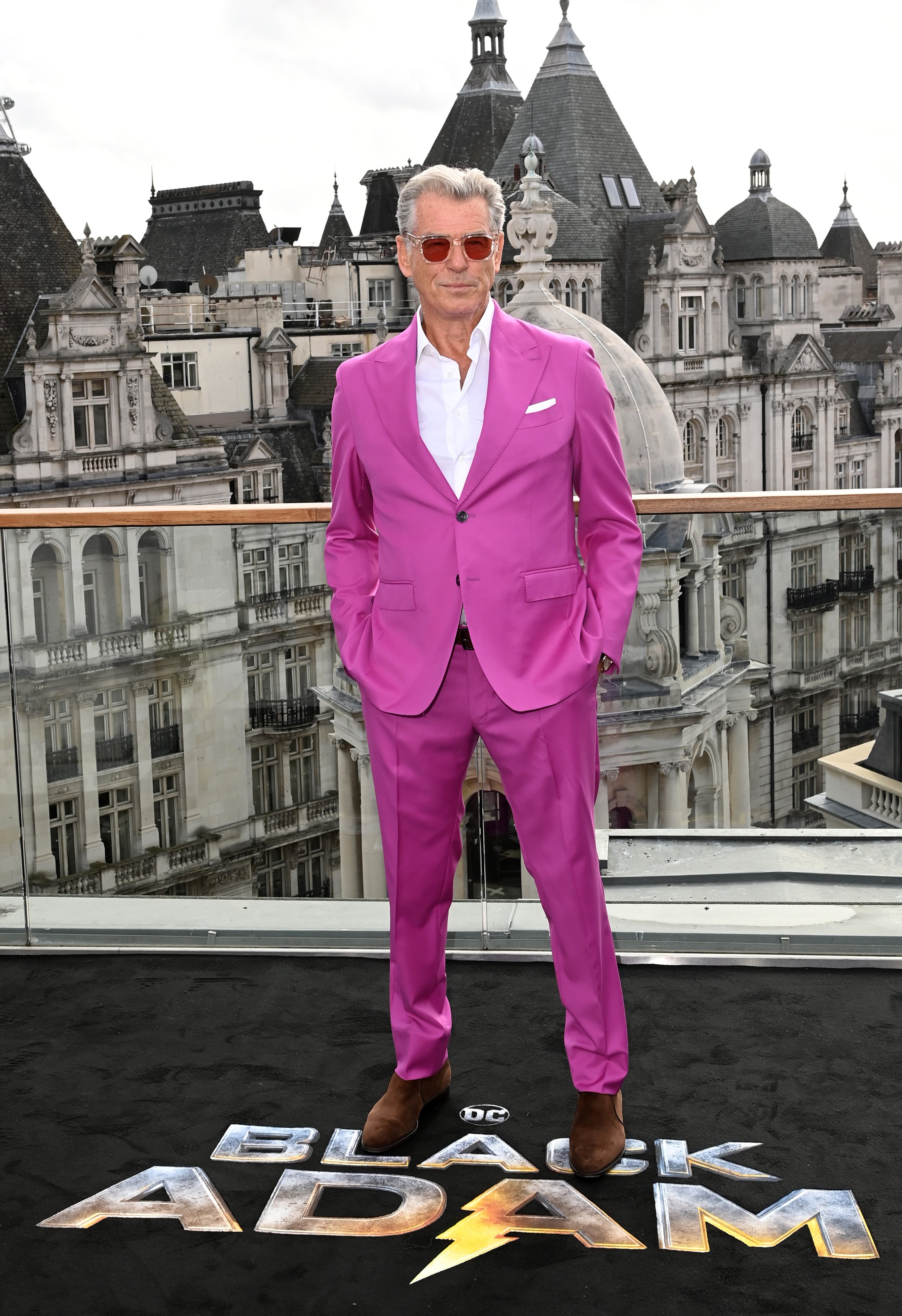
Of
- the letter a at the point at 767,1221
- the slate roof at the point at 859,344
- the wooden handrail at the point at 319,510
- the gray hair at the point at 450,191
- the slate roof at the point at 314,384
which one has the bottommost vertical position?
the letter a at the point at 767,1221

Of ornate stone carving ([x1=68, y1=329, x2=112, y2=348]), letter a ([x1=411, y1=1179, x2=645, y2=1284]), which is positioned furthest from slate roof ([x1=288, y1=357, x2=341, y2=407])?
letter a ([x1=411, y1=1179, x2=645, y2=1284])

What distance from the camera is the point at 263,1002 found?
3221 mm

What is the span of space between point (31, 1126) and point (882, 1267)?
129 cm

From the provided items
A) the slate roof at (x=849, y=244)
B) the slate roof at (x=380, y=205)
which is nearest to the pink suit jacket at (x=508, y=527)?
the slate roof at (x=380, y=205)

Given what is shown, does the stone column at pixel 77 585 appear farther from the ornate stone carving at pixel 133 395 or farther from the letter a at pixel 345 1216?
the ornate stone carving at pixel 133 395

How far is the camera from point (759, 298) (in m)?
38.8

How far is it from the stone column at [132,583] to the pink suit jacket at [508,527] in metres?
1.00

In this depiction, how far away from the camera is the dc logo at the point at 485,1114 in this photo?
274 cm

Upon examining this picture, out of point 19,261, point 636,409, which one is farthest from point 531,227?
point 19,261

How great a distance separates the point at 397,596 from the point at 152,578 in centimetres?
105

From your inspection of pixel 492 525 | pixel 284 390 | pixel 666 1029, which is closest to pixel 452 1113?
pixel 666 1029

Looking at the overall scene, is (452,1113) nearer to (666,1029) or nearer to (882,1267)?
(666,1029)

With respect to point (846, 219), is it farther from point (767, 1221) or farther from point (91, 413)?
point (767, 1221)

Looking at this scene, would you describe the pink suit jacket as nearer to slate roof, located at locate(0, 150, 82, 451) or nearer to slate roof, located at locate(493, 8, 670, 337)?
slate roof, located at locate(0, 150, 82, 451)
